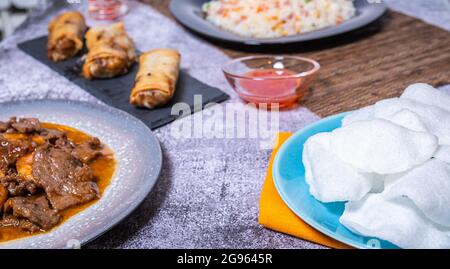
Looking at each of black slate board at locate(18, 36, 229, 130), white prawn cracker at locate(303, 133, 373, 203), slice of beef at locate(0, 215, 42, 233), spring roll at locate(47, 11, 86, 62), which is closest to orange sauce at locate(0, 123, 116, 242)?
slice of beef at locate(0, 215, 42, 233)

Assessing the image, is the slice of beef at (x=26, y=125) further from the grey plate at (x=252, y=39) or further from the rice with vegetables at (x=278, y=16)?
the rice with vegetables at (x=278, y=16)

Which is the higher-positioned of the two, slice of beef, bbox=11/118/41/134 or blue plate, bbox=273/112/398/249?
blue plate, bbox=273/112/398/249

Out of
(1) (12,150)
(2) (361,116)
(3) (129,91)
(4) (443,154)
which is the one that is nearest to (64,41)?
(3) (129,91)

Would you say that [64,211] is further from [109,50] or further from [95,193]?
[109,50]

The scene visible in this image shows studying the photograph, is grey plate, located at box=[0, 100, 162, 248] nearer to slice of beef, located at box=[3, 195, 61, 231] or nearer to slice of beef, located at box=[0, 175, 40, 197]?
slice of beef, located at box=[3, 195, 61, 231]

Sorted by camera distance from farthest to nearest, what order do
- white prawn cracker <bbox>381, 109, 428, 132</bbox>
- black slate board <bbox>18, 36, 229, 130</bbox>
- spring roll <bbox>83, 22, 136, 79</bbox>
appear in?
spring roll <bbox>83, 22, 136, 79</bbox> → black slate board <bbox>18, 36, 229, 130</bbox> → white prawn cracker <bbox>381, 109, 428, 132</bbox>

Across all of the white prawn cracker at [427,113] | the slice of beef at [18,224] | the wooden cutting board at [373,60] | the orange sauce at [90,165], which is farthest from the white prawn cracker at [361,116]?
the slice of beef at [18,224]

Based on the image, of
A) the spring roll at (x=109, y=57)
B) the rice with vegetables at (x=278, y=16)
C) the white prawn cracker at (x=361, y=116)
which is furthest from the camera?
the rice with vegetables at (x=278, y=16)
